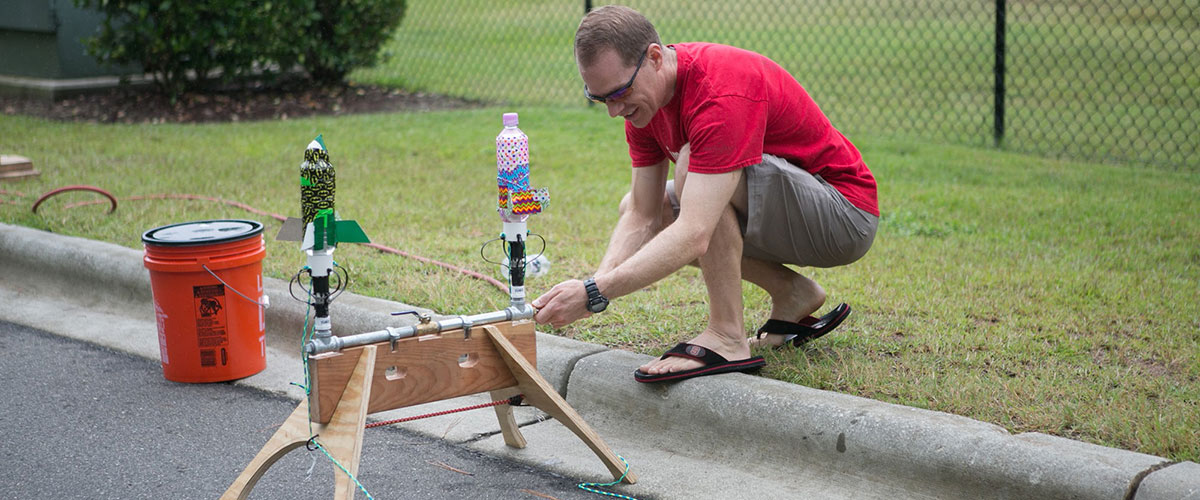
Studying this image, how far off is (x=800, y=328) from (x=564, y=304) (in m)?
1.02

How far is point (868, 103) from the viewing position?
9742 mm

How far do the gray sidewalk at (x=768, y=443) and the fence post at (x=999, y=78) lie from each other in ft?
16.7

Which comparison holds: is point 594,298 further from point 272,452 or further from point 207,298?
point 207,298

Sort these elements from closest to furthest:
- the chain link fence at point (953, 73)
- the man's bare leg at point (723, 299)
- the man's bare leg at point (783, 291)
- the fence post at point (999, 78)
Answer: the man's bare leg at point (723, 299) → the man's bare leg at point (783, 291) → the fence post at point (999, 78) → the chain link fence at point (953, 73)

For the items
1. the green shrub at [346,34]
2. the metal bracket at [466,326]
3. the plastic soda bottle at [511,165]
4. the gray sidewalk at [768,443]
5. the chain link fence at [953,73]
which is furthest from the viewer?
the green shrub at [346,34]

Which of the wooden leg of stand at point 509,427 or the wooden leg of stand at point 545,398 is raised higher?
the wooden leg of stand at point 545,398

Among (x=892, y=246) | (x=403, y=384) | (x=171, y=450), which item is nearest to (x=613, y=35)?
(x=403, y=384)

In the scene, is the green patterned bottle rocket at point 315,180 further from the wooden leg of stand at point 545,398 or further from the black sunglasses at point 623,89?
the black sunglasses at point 623,89

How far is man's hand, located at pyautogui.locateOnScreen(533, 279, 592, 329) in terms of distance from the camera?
292 centimetres

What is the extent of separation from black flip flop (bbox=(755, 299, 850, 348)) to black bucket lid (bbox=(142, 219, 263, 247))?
181 cm

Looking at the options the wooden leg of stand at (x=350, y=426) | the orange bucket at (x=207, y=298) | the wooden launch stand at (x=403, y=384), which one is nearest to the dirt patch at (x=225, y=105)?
the orange bucket at (x=207, y=298)

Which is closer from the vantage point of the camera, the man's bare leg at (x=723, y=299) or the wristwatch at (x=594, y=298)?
the wristwatch at (x=594, y=298)

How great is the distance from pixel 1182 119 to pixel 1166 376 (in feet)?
20.7

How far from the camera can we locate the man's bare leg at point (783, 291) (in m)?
3.59
